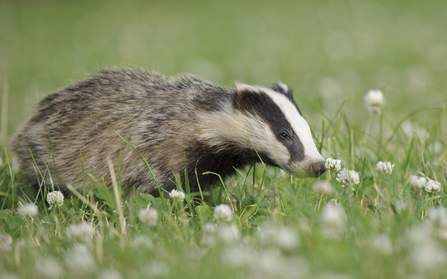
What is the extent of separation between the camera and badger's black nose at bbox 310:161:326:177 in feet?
12.6

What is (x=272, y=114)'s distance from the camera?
425cm

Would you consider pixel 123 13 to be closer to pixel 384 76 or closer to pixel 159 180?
pixel 384 76

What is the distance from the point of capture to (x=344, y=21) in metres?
15.1

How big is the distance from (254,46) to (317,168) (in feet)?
30.6

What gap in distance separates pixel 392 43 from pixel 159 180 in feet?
31.9

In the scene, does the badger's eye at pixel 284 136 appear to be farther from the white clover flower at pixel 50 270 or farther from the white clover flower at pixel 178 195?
the white clover flower at pixel 50 270

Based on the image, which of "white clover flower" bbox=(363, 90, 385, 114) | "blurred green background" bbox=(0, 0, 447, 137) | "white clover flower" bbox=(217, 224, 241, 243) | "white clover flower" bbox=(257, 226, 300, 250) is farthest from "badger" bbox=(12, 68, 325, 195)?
"blurred green background" bbox=(0, 0, 447, 137)

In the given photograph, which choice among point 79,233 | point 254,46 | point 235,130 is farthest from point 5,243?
point 254,46

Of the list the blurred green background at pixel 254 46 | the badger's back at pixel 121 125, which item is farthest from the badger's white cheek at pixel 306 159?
the blurred green background at pixel 254 46

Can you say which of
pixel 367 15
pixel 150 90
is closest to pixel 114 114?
pixel 150 90

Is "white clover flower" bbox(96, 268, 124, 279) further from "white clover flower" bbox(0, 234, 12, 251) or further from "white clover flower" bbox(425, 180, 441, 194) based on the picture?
"white clover flower" bbox(425, 180, 441, 194)

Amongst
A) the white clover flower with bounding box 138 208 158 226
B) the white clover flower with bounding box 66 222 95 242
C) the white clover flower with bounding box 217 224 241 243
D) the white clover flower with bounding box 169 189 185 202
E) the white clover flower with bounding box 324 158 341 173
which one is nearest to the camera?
the white clover flower with bounding box 217 224 241 243

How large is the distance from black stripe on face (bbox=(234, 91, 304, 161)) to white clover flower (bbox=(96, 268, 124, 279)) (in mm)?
2022

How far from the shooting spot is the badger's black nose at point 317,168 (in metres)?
3.85
